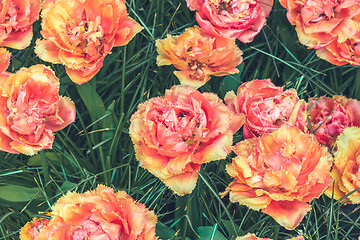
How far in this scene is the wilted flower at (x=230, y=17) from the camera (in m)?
0.86

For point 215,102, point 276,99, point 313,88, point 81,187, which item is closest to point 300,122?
point 276,99

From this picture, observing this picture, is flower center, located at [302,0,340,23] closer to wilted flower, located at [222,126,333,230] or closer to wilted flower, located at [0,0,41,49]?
wilted flower, located at [222,126,333,230]

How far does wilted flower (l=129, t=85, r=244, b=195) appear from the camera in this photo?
2.22 ft

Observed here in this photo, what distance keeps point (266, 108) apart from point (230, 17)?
0.62ft

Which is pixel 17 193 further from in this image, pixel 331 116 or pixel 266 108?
pixel 331 116

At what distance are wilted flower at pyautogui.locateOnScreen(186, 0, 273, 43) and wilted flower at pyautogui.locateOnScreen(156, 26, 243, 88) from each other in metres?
0.02

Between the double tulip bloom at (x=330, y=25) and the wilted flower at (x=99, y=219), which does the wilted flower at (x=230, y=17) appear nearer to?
the double tulip bloom at (x=330, y=25)

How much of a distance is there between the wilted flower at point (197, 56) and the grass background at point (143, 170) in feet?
0.21

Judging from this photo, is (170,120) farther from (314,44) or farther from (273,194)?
(314,44)

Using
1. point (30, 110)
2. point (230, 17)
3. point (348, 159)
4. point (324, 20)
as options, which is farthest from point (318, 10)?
point (30, 110)

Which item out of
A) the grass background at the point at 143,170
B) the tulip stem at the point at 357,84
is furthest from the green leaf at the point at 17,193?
the tulip stem at the point at 357,84

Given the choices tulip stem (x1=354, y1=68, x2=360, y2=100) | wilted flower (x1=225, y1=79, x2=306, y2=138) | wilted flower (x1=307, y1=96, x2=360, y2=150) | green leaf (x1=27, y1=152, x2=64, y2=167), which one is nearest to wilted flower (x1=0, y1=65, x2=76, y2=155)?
green leaf (x1=27, y1=152, x2=64, y2=167)

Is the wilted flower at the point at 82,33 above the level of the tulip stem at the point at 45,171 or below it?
above

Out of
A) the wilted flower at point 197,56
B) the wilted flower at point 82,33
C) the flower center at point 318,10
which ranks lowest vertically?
the wilted flower at point 197,56
